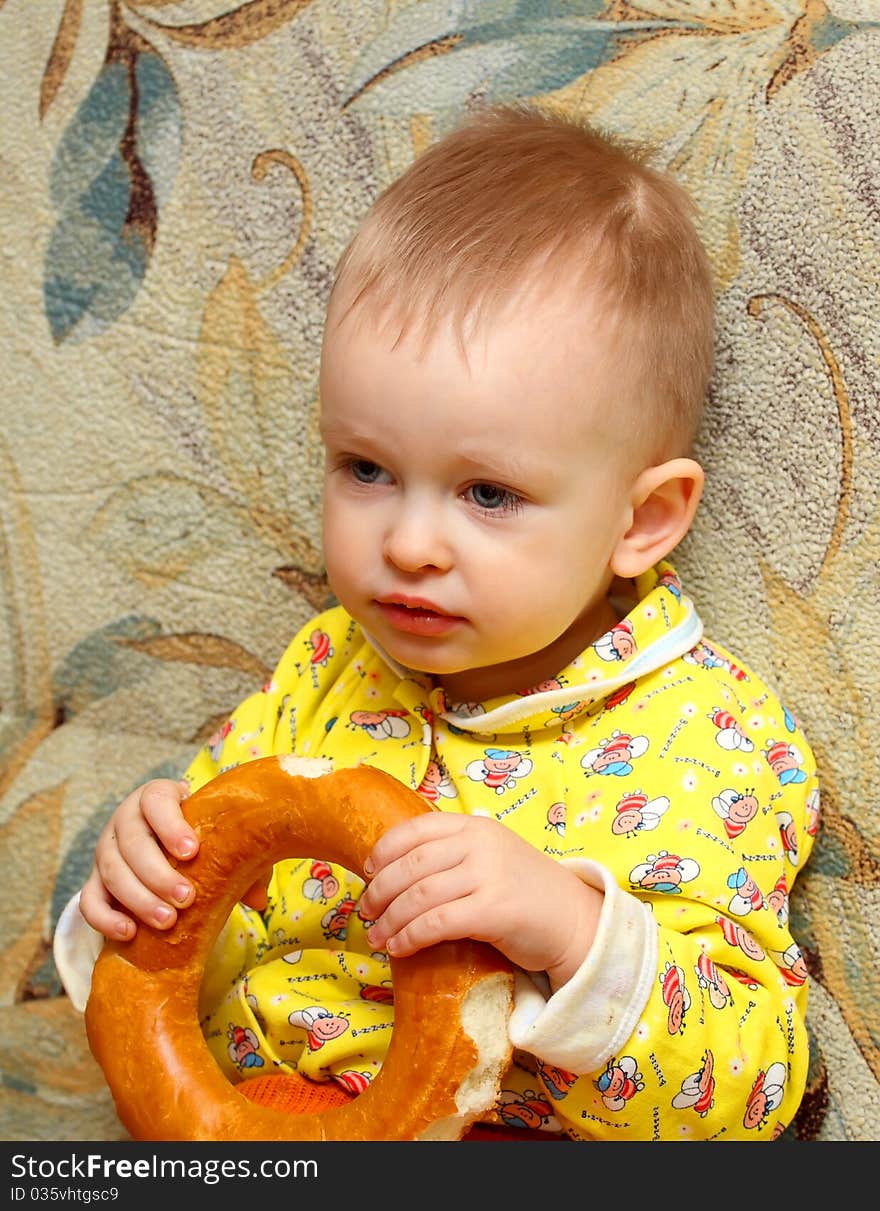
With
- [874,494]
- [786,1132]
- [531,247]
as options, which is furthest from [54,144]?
[786,1132]

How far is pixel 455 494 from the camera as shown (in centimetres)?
88

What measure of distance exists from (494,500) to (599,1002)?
32cm

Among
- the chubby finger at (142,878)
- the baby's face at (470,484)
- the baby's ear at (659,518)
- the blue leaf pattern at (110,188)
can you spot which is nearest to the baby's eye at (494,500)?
the baby's face at (470,484)

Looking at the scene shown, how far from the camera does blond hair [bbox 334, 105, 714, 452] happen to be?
87 cm

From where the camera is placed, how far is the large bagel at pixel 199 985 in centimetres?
79

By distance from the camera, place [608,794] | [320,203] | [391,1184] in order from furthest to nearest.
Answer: [320,203] → [608,794] → [391,1184]

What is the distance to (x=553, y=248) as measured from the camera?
877 mm

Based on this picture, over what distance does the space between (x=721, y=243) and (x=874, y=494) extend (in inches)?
8.7

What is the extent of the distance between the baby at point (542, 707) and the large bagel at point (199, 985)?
0.02 meters

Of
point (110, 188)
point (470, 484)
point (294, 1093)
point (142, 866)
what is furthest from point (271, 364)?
point (294, 1093)

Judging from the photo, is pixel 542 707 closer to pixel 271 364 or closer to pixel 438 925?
pixel 438 925

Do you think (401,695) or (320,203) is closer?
(401,695)

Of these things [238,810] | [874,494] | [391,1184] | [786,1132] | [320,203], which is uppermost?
[320,203]

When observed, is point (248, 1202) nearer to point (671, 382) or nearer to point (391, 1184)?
point (391, 1184)
